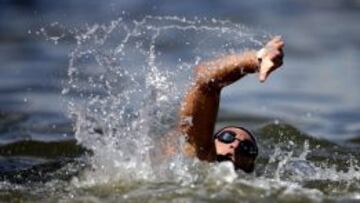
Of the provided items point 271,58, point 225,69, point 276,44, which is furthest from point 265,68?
point 225,69

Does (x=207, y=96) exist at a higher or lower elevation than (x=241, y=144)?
higher

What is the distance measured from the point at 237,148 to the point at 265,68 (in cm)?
124

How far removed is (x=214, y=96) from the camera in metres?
7.62

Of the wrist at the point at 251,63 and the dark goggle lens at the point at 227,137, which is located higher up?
the wrist at the point at 251,63

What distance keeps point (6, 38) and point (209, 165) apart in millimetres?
12029

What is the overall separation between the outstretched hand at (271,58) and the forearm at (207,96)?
120mm

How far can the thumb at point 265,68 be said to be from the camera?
711cm

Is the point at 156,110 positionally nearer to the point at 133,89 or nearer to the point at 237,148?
the point at 237,148

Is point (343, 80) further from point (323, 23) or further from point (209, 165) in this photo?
point (209, 165)

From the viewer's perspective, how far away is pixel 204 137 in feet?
25.4

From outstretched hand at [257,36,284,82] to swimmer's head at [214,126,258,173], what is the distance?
117 cm

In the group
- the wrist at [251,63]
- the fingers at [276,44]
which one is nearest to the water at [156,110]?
the wrist at [251,63]

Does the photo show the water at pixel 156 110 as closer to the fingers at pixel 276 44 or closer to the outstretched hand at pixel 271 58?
the outstretched hand at pixel 271 58

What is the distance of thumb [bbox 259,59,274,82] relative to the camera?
23.3 feet
